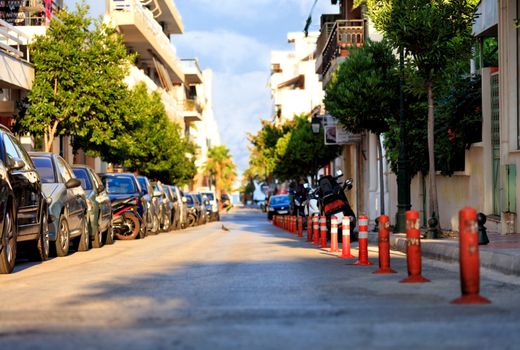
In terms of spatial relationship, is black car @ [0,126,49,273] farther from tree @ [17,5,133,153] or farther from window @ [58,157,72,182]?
tree @ [17,5,133,153]

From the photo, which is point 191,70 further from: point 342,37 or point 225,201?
point 225,201

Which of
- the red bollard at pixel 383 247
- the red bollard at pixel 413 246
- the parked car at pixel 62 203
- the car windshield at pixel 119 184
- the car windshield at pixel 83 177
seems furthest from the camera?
the car windshield at pixel 119 184

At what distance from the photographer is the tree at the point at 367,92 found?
32938 millimetres

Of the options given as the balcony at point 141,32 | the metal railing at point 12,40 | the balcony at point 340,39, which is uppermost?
the balcony at point 141,32

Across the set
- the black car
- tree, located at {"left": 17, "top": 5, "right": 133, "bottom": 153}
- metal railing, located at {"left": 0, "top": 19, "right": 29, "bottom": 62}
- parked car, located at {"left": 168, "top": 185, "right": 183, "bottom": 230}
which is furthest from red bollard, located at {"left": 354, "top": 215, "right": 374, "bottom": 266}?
parked car, located at {"left": 168, "top": 185, "right": 183, "bottom": 230}

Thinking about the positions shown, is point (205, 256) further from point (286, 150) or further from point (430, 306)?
point (286, 150)

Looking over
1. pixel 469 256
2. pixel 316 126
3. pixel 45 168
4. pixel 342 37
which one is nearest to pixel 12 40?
pixel 45 168

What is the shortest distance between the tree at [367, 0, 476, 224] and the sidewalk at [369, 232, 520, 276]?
207 centimetres

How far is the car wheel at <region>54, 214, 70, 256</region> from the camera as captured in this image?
675 inches

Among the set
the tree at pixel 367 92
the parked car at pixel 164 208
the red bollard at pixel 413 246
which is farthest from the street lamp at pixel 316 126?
the red bollard at pixel 413 246

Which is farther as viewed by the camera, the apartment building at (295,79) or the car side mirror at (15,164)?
the apartment building at (295,79)

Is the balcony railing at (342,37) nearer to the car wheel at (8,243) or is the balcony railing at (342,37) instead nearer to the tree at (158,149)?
the tree at (158,149)

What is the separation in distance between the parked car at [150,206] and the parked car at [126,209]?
54 centimetres

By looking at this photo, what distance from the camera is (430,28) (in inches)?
834
